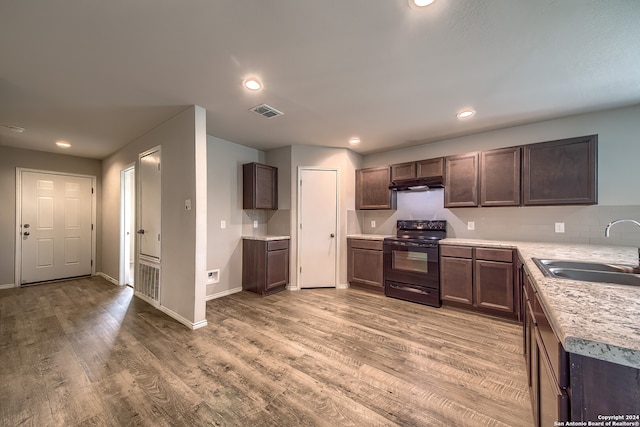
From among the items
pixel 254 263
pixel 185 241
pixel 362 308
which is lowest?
pixel 362 308

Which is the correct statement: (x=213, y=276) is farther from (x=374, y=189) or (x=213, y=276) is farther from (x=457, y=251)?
(x=457, y=251)

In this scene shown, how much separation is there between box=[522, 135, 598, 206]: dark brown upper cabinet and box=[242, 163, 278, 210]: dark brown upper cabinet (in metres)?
3.65

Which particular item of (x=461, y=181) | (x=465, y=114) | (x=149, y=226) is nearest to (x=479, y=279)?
(x=461, y=181)

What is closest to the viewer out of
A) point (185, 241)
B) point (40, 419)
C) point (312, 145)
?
point (40, 419)

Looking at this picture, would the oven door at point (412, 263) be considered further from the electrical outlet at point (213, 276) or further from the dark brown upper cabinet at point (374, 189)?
the electrical outlet at point (213, 276)

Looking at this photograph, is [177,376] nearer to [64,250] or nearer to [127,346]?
[127,346]

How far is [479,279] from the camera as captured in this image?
307 centimetres

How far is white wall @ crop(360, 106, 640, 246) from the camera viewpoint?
271 centimetres

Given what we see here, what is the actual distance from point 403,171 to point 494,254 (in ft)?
5.79

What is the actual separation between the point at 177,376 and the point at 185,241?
1432mm

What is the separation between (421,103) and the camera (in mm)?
2678

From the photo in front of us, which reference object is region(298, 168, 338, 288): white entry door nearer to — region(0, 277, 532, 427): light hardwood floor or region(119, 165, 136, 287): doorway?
region(0, 277, 532, 427): light hardwood floor

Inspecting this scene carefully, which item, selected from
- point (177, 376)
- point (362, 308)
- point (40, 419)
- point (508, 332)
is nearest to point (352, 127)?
point (362, 308)

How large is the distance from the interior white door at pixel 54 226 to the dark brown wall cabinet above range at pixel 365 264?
17.8 feet
